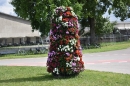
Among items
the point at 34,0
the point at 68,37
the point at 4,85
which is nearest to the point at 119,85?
the point at 68,37

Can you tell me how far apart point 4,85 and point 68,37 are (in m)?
3.18

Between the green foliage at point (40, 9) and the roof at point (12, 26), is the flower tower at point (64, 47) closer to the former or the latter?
the green foliage at point (40, 9)

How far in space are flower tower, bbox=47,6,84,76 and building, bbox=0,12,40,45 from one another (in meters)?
51.5

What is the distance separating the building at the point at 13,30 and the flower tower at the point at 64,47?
51505mm

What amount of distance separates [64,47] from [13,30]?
53555mm

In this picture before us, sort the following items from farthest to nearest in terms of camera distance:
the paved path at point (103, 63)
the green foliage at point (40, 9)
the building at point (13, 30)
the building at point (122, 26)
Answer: the building at point (122, 26)
the building at point (13, 30)
the green foliage at point (40, 9)
the paved path at point (103, 63)

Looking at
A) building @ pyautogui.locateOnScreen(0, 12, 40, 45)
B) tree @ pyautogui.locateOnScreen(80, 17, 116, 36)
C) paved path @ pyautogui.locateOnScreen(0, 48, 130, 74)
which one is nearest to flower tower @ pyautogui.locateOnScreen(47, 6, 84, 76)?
paved path @ pyautogui.locateOnScreen(0, 48, 130, 74)

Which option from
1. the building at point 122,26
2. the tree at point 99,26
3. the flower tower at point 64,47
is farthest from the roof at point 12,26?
the flower tower at point 64,47

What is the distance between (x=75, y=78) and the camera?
11.9m

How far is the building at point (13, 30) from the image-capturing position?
2456 inches

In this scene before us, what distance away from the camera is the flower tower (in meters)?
11.8

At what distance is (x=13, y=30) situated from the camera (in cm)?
6419

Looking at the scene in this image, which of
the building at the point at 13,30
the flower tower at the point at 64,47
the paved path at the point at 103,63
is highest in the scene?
the building at the point at 13,30

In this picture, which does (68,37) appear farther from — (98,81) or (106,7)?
(106,7)
